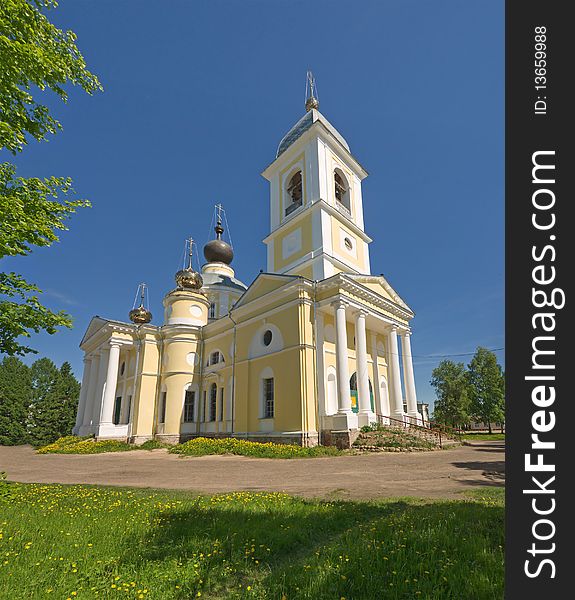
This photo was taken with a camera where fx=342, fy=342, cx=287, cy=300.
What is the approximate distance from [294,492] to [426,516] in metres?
3.57

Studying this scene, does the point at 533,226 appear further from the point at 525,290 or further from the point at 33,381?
the point at 33,381

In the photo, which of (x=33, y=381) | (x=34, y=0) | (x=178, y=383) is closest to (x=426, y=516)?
(x=34, y=0)

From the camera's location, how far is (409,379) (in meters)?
21.8

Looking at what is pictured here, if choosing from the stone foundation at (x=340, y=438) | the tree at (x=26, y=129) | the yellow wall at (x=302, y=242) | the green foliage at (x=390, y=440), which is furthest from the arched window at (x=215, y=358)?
the tree at (x=26, y=129)

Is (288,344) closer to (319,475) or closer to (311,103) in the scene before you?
(319,475)

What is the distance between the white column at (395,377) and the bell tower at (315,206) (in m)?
4.90

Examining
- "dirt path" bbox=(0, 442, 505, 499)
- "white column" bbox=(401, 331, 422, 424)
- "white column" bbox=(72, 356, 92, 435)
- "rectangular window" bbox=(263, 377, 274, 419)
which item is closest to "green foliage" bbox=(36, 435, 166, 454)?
"white column" bbox=(72, 356, 92, 435)

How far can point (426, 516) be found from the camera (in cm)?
469

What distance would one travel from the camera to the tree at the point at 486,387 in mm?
36812

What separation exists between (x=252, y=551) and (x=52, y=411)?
4043cm

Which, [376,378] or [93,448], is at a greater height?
[376,378]

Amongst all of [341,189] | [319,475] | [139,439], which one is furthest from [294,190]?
[139,439]

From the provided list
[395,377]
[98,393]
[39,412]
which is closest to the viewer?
[395,377]

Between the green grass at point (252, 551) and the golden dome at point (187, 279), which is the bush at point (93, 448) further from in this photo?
the green grass at point (252, 551)
